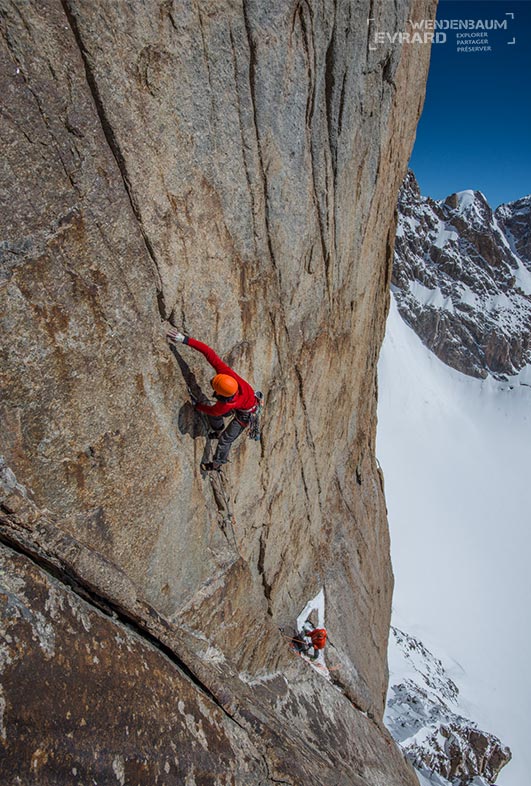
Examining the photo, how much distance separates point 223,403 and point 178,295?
167cm

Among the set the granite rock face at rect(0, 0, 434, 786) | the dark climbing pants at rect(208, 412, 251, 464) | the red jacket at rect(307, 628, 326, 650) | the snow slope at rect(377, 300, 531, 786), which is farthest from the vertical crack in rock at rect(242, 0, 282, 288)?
the snow slope at rect(377, 300, 531, 786)

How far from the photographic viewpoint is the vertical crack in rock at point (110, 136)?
166 inches

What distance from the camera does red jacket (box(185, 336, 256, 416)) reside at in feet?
19.5

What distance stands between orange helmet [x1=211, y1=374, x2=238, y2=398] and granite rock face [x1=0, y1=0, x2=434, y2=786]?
478mm

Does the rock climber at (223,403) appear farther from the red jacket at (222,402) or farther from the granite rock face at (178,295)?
the granite rock face at (178,295)

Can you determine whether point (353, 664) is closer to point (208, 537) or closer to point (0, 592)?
point (208, 537)

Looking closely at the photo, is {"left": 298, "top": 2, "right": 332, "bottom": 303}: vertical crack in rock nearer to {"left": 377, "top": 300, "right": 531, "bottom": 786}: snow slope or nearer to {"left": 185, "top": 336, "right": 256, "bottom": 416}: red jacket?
{"left": 185, "top": 336, "right": 256, "bottom": 416}: red jacket

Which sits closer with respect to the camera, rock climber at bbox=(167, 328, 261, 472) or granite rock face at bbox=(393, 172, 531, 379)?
rock climber at bbox=(167, 328, 261, 472)

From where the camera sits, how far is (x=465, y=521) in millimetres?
66500

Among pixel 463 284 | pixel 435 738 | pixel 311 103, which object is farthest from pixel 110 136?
pixel 463 284

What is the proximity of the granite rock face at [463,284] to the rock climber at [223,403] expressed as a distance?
326 feet

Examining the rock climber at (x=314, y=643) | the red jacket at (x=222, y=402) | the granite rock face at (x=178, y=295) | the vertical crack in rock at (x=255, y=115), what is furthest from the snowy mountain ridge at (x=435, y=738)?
the vertical crack in rock at (x=255, y=115)

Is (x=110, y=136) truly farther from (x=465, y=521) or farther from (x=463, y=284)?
(x=463, y=284)

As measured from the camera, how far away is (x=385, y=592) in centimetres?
1964
